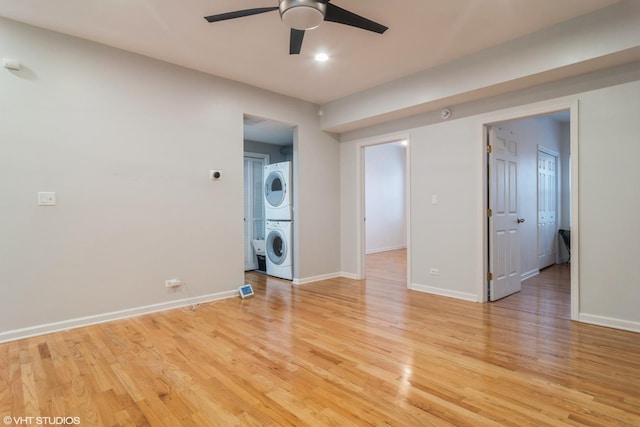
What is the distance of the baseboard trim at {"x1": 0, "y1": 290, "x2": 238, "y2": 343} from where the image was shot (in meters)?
2.73

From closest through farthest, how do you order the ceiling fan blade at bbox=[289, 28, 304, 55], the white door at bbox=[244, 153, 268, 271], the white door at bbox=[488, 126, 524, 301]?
the ceiling fan blade at bbox=[289, 28, 304, 55] < the white door at bbox=[488, 126, 524, 301] < the white door at bbox=[244, 153, 268, 271]

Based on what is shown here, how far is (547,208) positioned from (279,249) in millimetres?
4896

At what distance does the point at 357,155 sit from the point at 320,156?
0.58 metres

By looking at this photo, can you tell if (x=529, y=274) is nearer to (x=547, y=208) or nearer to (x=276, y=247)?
(x=547, y=208)

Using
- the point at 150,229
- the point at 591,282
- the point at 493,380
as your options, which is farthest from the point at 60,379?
the point at 591,282

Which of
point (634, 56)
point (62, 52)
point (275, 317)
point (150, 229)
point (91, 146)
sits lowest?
point (275, 317)

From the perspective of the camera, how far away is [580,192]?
308 cm

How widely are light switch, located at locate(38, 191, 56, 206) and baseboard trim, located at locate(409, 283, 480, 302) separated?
410 cm

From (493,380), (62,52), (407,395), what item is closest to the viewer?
(407,395)

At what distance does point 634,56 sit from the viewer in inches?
106

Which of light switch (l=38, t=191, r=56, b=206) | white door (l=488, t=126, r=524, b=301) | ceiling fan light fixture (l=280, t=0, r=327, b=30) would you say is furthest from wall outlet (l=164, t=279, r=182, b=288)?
white door (l=488, t=126, r=524, b=301)

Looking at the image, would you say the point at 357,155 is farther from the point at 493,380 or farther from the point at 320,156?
the point at 493,380

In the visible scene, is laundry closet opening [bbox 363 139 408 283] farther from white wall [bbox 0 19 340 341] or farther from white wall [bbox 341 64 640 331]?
white wall [bbox 0 19 340 341]

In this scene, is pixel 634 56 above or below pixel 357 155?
above
